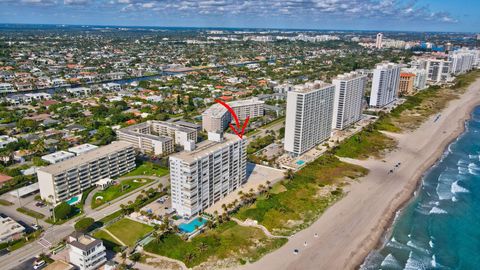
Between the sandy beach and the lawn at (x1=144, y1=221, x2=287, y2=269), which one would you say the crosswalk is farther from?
the sandy beach

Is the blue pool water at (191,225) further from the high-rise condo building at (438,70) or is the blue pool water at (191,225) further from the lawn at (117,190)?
the high-rise condo building at (438,70)

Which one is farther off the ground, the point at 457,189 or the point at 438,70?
the point at 438,70

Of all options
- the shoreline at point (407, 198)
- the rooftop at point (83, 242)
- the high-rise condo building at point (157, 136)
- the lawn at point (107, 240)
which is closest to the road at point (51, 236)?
the lawn at point (107, 240)

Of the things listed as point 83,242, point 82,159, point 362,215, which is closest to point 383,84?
point 362,215

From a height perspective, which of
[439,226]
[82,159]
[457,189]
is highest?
[82,159]

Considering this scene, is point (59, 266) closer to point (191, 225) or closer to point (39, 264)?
point (39, 264)
